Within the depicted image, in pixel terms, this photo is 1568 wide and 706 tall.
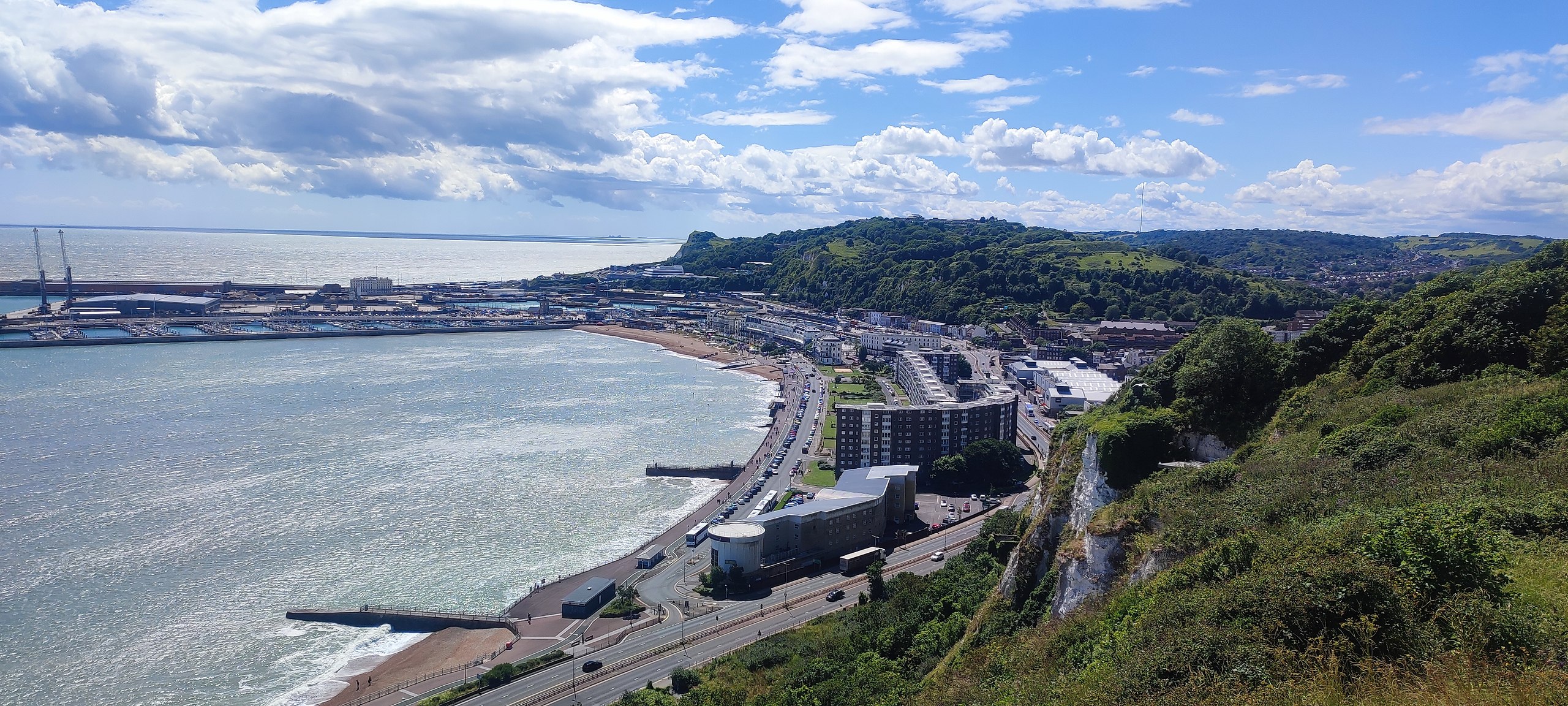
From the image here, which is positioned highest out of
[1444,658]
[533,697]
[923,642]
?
[1444,658]

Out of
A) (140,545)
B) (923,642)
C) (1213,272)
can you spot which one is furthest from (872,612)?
(1213,272)

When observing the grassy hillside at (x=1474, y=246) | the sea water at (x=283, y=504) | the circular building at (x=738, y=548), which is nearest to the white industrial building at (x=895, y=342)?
the sea water at (x=283, y=504)

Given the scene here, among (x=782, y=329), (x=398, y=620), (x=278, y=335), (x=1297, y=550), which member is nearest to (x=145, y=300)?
(x=278, y=335)

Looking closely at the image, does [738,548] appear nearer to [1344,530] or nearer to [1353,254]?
[1344,530]

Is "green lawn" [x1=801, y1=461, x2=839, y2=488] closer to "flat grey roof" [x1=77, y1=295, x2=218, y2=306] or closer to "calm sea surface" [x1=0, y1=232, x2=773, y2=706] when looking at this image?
"calm sea surface" [x1=0, y1=232, x2=773, y2=706]

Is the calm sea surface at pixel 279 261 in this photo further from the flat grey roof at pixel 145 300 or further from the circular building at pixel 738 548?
the circular building at pixel 738 548

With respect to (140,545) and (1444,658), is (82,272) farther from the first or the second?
(1444,658)

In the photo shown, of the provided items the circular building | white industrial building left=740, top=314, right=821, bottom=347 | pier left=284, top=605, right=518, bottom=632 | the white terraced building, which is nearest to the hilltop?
white industrial building left=740, top=314, right=821, bottom=347
